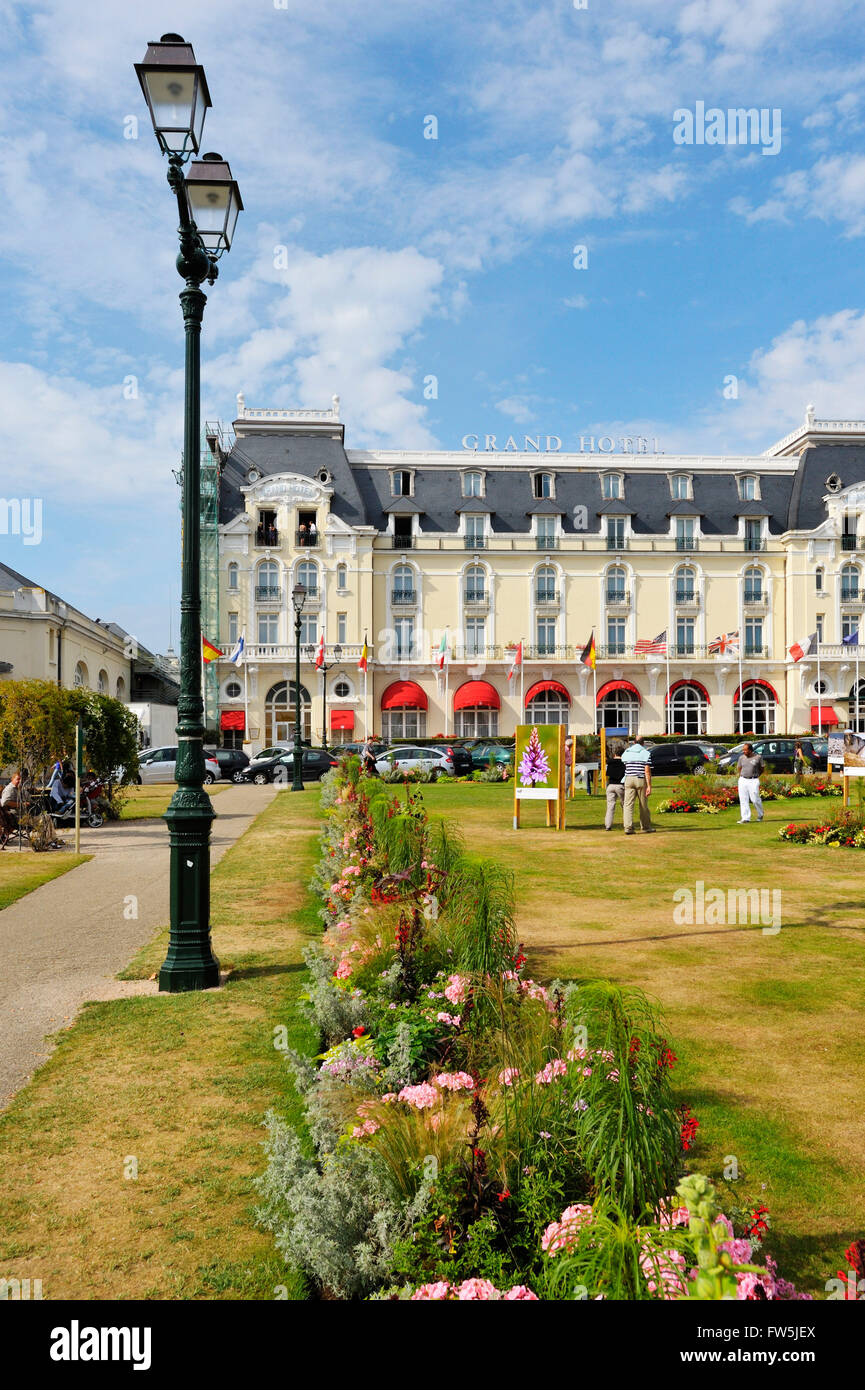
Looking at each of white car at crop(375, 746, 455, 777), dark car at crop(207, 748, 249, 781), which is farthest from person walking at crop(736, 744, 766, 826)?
dark car at crop(207, 748, 249, 781)

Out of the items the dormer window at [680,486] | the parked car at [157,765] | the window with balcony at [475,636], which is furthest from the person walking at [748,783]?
the dormer window at [680,486]

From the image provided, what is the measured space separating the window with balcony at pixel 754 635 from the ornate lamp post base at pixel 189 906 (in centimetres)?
5123

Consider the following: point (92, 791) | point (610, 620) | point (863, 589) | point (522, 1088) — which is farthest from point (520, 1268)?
point (863, 589)

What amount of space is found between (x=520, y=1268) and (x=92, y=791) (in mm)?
17919

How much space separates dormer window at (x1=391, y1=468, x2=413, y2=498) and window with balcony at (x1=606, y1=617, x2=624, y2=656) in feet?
45.1

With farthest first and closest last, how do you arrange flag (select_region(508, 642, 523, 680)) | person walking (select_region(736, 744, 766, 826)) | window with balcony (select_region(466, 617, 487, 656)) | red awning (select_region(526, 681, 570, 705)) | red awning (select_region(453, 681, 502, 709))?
window with balcony (select_region(466, 617, 487, 656)) → red awning (select_region(526, 681, 570, 705)) → flag (select_region(508, 642, 523, 680)) → red awning (select_region(453, 681, 502, 709)) → person walking (select_region(736, 744, 766, 826))

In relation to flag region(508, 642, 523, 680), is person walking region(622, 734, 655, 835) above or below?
below

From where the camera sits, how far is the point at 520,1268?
2.96 metres

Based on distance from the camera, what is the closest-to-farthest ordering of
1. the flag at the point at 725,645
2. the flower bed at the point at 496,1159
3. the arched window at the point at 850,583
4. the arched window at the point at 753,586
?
the flower bed at the point at 496,1159
the flag at the point at 725,645
the arched window at the point at 850,583
the arched window at the point at 753,586

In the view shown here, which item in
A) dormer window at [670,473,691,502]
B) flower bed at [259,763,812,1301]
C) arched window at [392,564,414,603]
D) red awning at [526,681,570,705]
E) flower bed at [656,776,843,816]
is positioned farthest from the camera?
dormer window at [670,473,691,502]

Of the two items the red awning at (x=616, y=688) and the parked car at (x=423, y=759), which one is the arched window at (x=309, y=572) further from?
the parked car at (x=423, y=759)

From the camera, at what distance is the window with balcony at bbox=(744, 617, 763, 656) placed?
178 feet

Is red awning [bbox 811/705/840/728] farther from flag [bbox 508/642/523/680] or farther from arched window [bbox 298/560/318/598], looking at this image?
arched window [bbox 298/560/318/598]

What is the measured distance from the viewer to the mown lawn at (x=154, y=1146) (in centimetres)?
348
